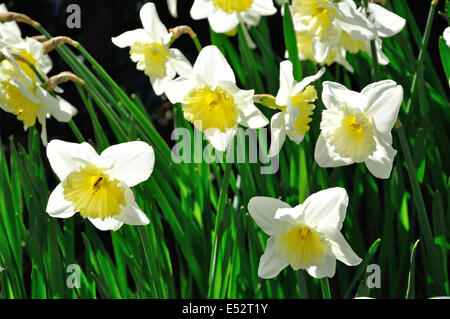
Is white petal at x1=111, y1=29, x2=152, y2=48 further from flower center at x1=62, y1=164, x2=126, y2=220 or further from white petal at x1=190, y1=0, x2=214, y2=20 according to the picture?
flower center at x1=62, y1=164, x2=126, y2=220

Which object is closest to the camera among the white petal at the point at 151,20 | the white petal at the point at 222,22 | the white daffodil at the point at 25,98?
the white daffodil at the point at 25,98

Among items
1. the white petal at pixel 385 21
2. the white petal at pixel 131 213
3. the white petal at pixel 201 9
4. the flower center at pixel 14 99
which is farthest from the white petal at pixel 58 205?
the white petal at pixel 385 21

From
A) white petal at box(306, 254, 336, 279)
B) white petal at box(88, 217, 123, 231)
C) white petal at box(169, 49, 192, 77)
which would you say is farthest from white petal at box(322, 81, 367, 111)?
white petal at box(88, 217, 123, 231)

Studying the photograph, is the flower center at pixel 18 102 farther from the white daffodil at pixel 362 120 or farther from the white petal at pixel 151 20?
the white daffodil at pixel 362 120

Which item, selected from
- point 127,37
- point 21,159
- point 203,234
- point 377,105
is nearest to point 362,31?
point 377,105

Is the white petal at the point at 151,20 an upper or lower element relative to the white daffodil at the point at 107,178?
upper

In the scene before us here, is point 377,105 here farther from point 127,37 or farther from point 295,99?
point 127,37
